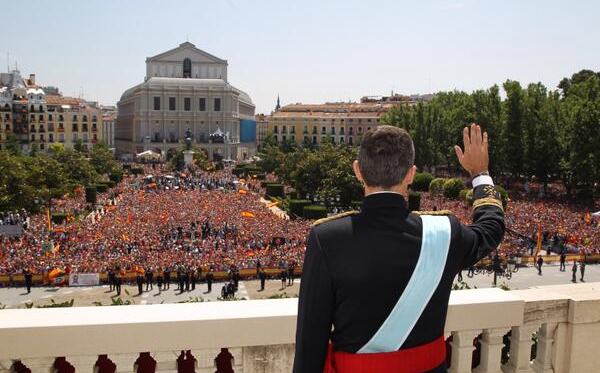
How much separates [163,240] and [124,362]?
71.3 ft

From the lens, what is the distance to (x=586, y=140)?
39.8 meters

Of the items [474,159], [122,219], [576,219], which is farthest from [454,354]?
[576,219]

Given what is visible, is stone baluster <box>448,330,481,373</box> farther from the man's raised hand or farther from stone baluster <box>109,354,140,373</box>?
stone baluster <box>109,354,140,373</box>

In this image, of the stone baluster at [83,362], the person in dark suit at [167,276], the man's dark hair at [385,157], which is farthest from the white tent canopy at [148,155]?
the man's dark hair at [385,157]

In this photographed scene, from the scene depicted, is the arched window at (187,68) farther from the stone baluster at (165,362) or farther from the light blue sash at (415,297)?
the light blue sash at (415,297)

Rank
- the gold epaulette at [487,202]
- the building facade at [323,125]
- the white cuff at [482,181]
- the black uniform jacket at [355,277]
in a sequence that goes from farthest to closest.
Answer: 1. the building facade at [323,125]
2. the white cuff at [482,181]
3. the gold epaulette at [487,202]
4. the black uniform jacket at [355,277]

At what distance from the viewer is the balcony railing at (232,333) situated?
3.34m

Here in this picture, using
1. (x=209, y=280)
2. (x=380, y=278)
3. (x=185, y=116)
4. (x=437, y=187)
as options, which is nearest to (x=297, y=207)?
(x=437, y=187)

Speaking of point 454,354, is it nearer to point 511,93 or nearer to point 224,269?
point 224,269

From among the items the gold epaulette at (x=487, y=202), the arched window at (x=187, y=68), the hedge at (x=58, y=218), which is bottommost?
the hedge at (x=58, y=218)

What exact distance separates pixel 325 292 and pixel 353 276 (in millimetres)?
129

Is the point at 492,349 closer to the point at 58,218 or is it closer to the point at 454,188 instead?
the point at 58,218

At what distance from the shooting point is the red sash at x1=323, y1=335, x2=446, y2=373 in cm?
244

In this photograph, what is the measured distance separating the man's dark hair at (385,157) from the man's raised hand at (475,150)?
66 cm
